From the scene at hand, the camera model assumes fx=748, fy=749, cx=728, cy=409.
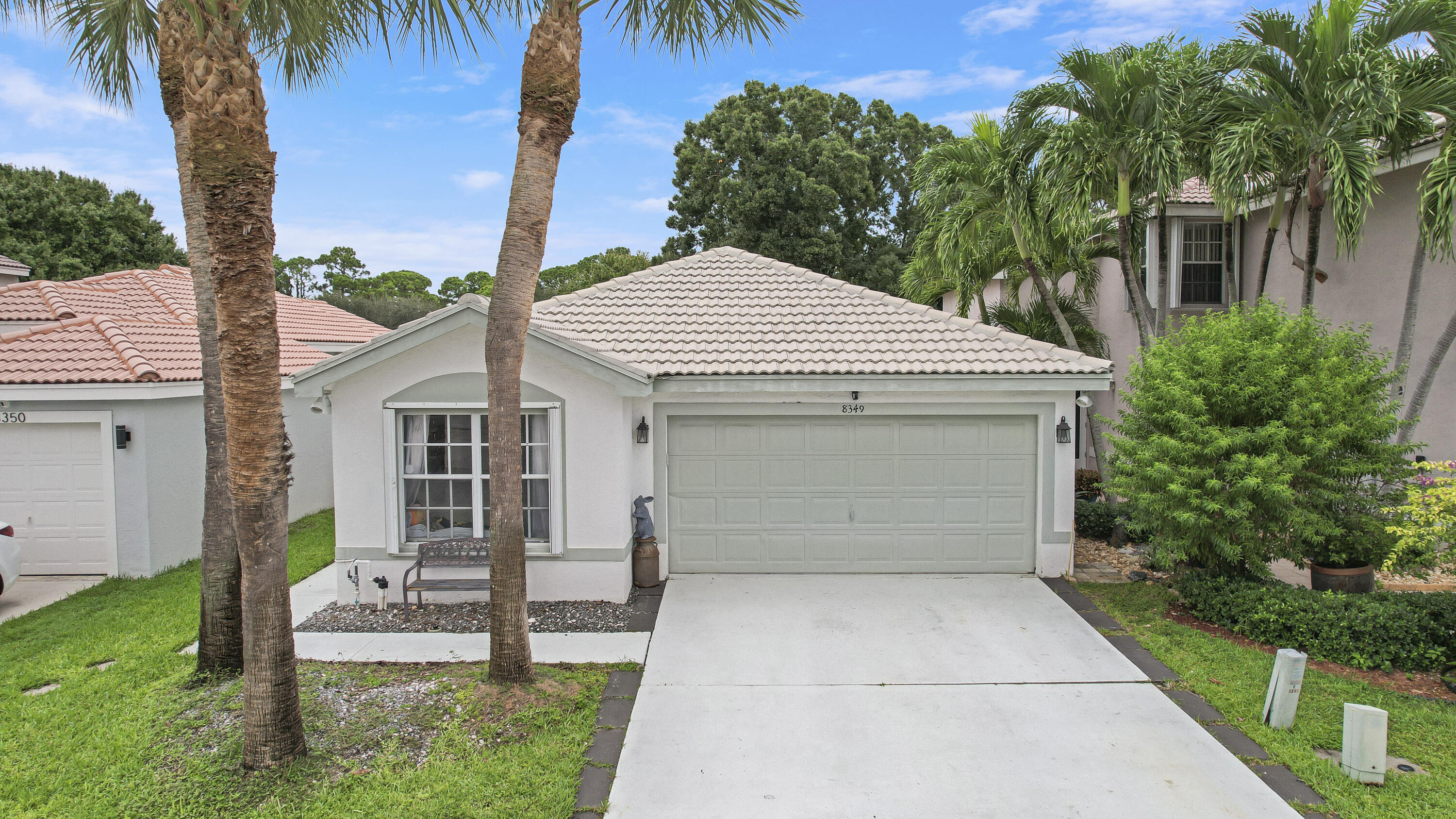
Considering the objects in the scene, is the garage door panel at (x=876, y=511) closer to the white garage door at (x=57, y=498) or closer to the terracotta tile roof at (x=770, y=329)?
the terracotta tile roof at (x=770, y=329)

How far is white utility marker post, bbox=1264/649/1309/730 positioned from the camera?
19.2ft

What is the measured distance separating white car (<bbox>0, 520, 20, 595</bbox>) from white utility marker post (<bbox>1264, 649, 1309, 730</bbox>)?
13630mm

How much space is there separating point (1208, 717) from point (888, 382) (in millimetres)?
4828

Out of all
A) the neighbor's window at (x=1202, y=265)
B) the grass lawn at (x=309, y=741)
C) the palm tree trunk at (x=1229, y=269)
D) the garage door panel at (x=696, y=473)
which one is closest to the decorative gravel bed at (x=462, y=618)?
the grass lawn at (x=309, y=741)

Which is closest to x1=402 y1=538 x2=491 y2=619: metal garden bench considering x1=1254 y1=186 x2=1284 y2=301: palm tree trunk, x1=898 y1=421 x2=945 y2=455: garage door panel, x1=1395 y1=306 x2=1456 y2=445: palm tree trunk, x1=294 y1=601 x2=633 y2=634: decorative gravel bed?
x1=294 y1=601 x2=633 y2=634: decorative gravel bed

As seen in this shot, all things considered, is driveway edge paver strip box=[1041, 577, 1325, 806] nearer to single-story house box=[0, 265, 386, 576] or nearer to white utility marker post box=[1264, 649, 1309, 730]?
white utility marker post box=[1264, 649, 1309, 730]

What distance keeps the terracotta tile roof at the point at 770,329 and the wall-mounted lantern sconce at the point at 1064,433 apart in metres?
0.79

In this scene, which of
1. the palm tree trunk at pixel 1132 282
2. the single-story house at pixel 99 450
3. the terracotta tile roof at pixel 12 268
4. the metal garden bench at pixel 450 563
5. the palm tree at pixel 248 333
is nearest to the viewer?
the palm tree at pixel 248 333

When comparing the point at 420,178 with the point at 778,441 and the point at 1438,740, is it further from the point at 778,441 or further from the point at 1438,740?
the point at 1438,740

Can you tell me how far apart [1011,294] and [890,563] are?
24.8 ft

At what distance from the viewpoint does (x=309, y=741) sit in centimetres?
567

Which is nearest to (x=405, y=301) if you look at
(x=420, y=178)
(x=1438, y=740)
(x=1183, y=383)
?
(x=420, y=178)

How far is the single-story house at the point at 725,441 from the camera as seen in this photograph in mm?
8969

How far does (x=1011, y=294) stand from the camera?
1522 cm
